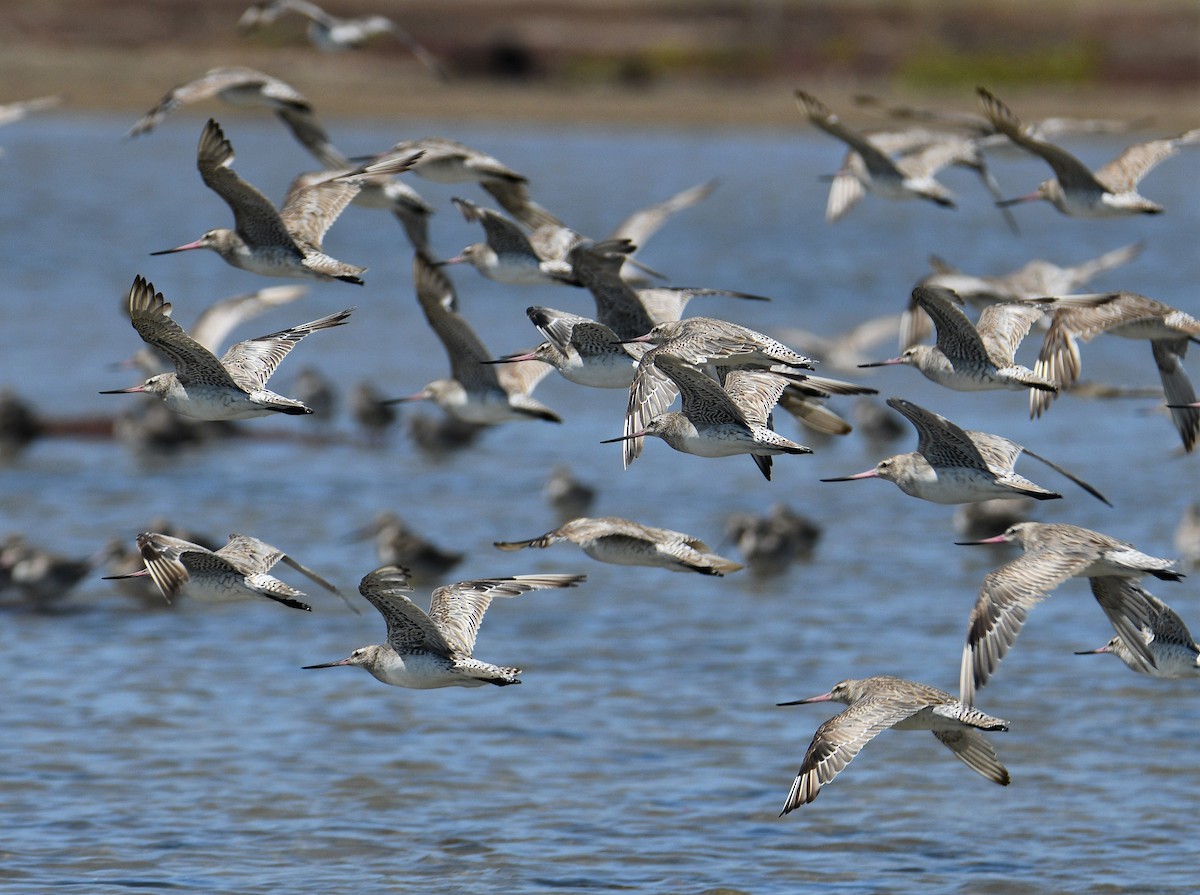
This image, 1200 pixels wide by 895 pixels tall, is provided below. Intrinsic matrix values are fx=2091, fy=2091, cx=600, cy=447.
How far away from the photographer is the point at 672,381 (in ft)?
31.4

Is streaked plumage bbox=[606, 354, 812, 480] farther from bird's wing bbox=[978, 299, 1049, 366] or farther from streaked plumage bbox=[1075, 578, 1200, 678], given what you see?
streaked plumage bbox=[1075, 578, 1200, 678]

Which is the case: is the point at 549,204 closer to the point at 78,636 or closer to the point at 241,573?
the point at 78,636

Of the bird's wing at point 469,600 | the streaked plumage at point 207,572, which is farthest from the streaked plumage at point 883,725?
the streaked plumage at point 207,572

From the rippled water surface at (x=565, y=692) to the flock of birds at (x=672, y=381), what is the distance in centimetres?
146

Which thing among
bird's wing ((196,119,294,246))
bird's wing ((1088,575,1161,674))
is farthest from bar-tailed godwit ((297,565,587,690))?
bird's wing ((1088,575,1161,674))

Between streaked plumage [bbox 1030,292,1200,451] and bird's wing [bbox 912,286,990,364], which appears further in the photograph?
streaked plumage [bbox 1030,292,1200,451]

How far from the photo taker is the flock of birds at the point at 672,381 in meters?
9.10

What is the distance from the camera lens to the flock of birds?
29.9ft

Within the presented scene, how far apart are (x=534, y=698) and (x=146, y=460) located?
29.8ft

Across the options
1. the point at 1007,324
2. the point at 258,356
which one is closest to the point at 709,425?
the point at 1007,324

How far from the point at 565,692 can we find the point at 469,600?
4.06m

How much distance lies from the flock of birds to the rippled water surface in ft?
4.79

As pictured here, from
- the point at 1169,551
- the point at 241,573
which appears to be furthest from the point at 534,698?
the point at 1169,551

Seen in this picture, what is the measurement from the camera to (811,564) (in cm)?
1755
